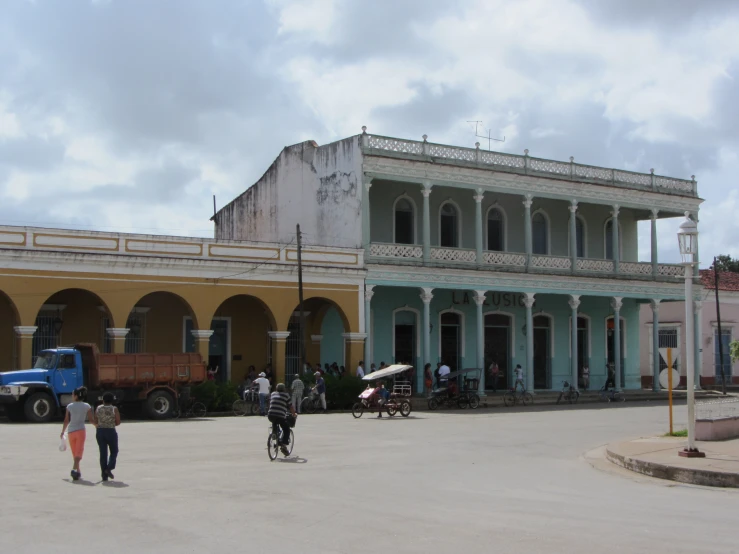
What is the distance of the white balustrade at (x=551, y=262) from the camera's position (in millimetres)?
34844

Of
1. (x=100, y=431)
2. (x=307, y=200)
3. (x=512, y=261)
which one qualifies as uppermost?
(x=307, y=200)

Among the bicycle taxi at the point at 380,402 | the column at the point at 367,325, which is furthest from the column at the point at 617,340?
the bicycle taxi at the point at 380,402

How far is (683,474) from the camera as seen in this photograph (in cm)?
1354

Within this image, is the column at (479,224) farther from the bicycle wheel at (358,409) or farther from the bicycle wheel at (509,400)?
the bicycle wheel at (358,409)

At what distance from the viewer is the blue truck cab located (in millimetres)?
22359

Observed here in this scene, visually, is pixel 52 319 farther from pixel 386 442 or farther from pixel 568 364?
pixel 568 364

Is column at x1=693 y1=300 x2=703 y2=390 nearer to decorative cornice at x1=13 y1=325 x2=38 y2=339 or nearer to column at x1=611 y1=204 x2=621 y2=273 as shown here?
column at x1=611 y1=204 x2=621 y2=273

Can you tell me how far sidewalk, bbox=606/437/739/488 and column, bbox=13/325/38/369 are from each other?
49.7 ft

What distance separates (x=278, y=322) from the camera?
1150 inches

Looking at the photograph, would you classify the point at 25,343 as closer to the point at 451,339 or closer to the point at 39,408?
the point at 39,408

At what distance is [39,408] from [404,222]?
15.2 m

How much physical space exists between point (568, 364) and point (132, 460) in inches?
1008

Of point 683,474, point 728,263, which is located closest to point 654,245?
point 683,474

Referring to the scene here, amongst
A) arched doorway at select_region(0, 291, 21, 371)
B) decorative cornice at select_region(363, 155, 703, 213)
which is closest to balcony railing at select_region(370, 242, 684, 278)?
decorative cornice at select_region(363, 155, 703, 213)
